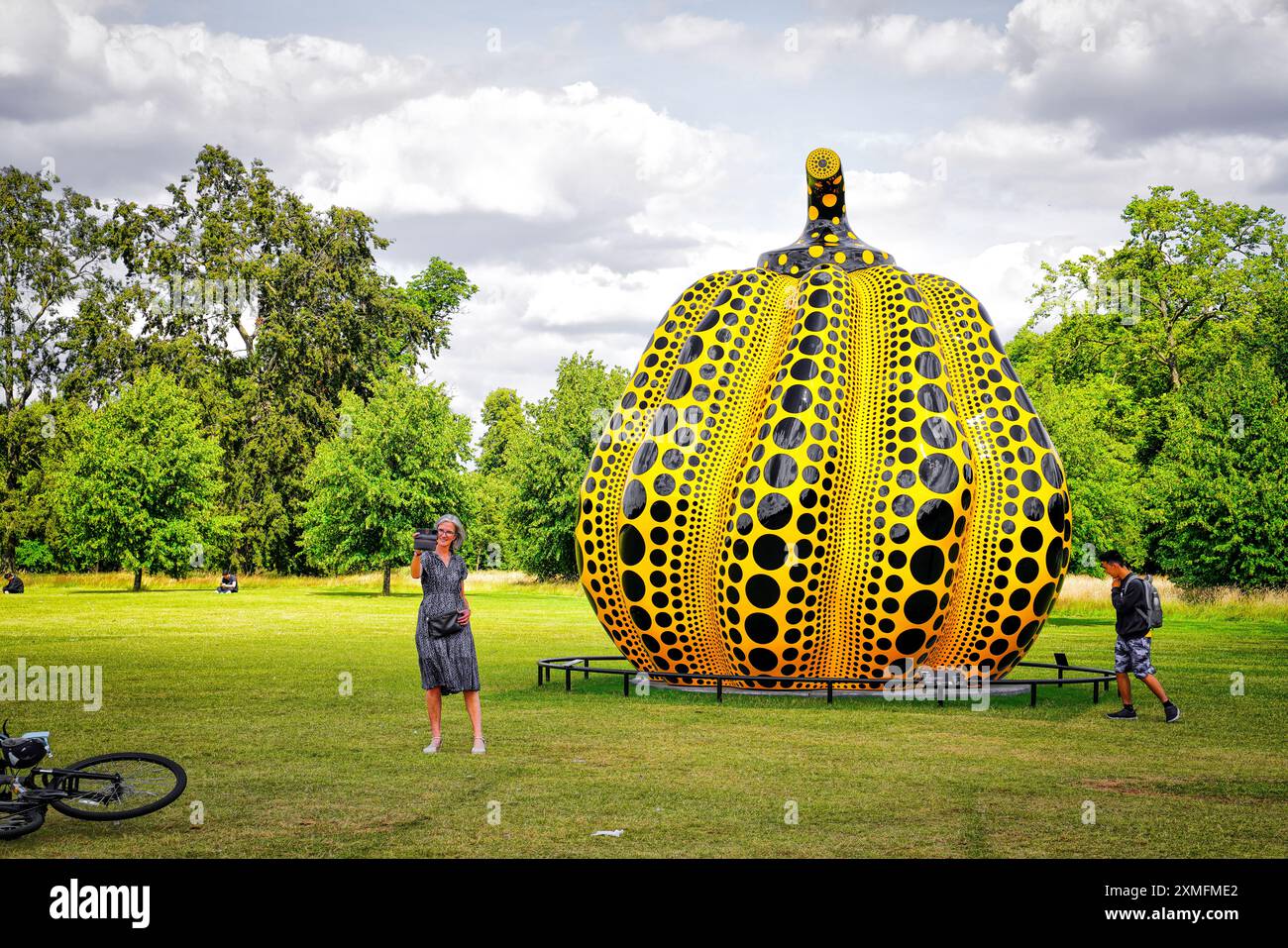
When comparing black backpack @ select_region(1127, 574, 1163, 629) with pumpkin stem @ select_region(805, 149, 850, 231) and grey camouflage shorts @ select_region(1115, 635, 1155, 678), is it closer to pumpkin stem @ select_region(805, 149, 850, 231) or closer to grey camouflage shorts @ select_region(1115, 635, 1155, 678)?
grey camouflage shorts @ select_region(1115, 635, 1155, 678)

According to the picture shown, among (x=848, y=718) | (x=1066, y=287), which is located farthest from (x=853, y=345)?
(x=1066, y=287)

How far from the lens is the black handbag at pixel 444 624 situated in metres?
12.4

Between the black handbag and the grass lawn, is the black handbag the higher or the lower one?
the higher one

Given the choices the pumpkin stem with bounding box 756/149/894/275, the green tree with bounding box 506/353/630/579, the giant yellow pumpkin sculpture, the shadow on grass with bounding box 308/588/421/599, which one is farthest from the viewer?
the green tree with bounding box 506/353/630/579

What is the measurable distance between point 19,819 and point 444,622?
4233 millimetres

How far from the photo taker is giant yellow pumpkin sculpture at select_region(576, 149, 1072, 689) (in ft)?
53.8

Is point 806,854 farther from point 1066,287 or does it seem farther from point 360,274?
point 360,274

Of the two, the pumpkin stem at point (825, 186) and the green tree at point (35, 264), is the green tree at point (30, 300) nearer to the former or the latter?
the green tree at point (35, 264)

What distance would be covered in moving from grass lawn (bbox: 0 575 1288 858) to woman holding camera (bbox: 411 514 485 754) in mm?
756

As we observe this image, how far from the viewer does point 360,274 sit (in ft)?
228

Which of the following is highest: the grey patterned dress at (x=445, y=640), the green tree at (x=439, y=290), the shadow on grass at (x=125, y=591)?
the green tree at (x=439, y=290)

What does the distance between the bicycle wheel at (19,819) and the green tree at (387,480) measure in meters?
45.9

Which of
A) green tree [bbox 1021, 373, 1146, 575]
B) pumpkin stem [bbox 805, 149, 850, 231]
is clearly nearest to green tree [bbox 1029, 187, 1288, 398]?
green tree [bbox 1021, 373, 1146, 575]

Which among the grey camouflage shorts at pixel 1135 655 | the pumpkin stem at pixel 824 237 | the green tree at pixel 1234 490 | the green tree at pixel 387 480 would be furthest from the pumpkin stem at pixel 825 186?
the green tree at pixel 387 480
